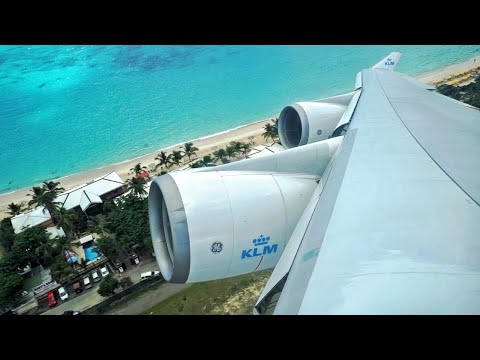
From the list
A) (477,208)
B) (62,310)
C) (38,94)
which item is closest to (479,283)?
(477,208)

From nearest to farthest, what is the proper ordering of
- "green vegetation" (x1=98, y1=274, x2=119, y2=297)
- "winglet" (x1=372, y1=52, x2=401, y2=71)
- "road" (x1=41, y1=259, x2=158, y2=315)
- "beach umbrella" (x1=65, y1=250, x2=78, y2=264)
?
"winglet" (x1=372, y1=52, x2=401, y2=71) → "green vegetation" (x1=98, y1=274, x2=119, y2=297) → "road" (x1=41, y1=259, x2=158, y2=315) → "beach umbrella" (x1=65, y1=250, x2=78, y2=264)

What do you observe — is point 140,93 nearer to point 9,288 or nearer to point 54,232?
point 54,232

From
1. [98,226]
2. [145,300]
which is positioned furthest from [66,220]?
[145,300]

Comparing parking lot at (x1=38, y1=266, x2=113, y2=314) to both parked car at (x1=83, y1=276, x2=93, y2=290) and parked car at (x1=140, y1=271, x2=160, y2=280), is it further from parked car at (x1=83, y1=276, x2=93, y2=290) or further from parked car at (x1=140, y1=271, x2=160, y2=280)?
parked car at (x1=140, y1=271, x2=160, y2=280)

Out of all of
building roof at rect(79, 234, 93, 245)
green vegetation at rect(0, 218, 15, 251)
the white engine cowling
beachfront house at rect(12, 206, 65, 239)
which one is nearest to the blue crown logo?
the white engine cowling
